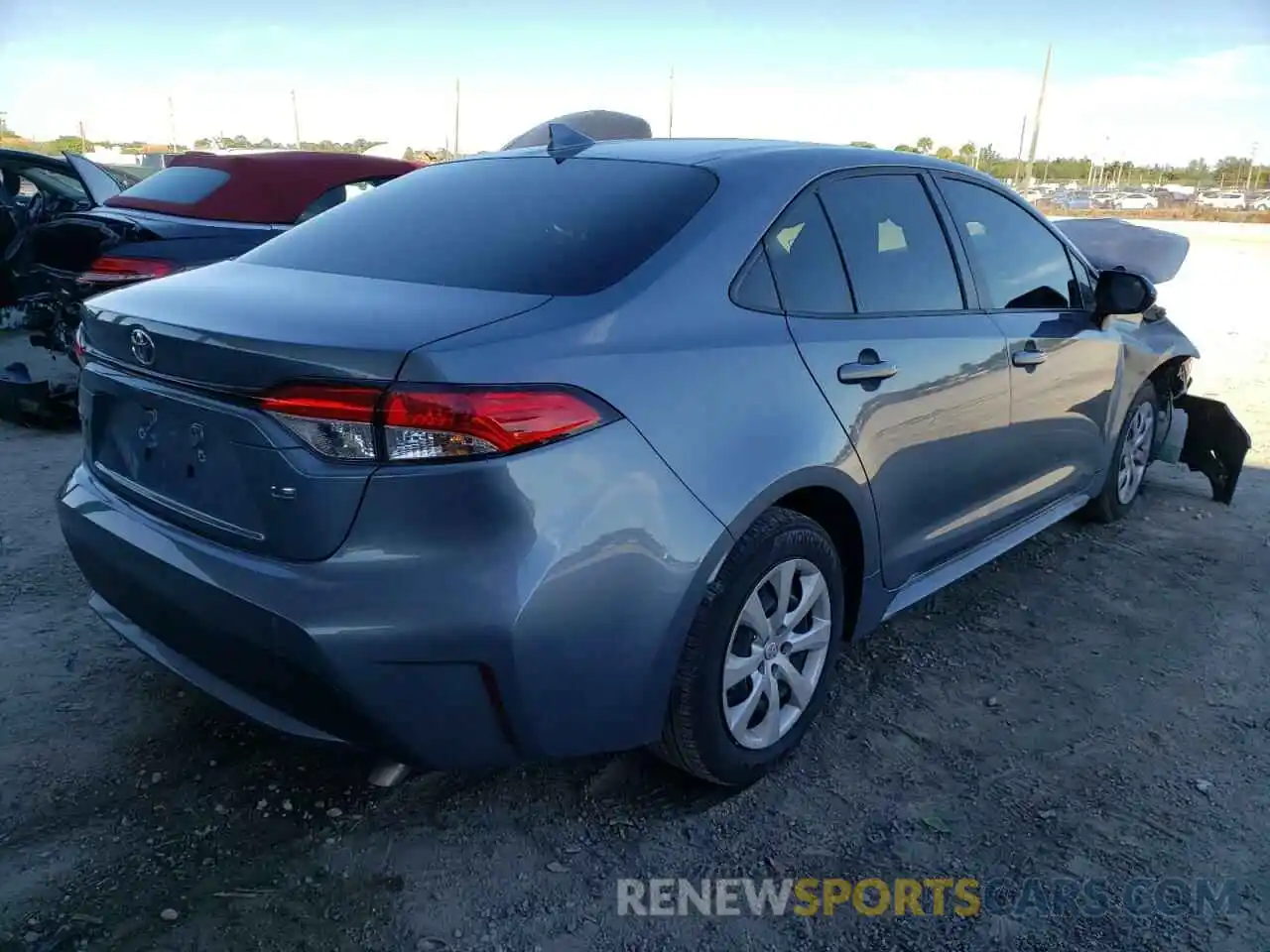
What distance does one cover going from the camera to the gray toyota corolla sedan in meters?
1.88

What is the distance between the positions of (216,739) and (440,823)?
28.9 inches

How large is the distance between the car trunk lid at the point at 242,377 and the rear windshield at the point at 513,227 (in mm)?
128

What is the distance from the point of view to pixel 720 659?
2.33 metres

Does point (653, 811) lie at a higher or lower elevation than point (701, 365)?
lower

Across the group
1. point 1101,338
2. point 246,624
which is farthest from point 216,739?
point 1101,338

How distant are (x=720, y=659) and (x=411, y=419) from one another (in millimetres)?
954

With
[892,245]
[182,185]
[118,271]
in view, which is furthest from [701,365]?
[182,185]

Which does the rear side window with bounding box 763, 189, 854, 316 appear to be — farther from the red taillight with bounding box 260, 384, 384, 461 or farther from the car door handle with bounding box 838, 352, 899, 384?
the red taillight with bounding box 260, 384, 384, 461

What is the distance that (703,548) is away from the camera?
7.10ft

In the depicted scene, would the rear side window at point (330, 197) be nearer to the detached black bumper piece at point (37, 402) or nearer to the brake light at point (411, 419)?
the detached black bumper piece at point (37, 402)

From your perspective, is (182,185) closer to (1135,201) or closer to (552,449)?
(552,449)

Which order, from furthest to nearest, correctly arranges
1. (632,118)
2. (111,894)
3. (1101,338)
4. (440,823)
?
1. (632,118)
2. (1101,338)
3. (440,823)
4. (111,894)

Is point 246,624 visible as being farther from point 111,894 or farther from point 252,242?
point 252,242

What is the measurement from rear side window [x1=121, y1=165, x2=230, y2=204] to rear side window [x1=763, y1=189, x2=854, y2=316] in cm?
457
